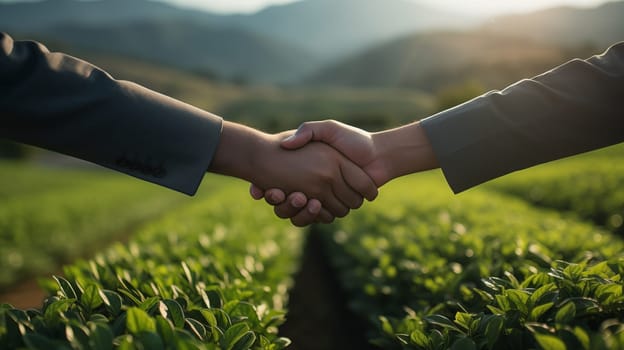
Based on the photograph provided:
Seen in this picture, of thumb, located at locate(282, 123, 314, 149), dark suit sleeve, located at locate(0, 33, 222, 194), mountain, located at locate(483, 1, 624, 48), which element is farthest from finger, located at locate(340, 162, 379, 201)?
mountain, located at locate(483, 1, 624, 48)

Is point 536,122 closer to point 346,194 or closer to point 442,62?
point 346,194

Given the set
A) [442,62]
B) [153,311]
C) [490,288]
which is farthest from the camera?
[442,62]

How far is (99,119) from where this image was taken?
2105 mm

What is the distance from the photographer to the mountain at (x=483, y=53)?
7794 centimetres

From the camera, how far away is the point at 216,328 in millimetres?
1333

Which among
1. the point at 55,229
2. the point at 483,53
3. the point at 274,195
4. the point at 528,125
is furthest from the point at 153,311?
the point at 483,53

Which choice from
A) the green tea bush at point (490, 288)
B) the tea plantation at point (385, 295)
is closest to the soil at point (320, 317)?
the tea plantation at point (385, 295)

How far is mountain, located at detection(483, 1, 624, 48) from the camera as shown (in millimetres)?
133375

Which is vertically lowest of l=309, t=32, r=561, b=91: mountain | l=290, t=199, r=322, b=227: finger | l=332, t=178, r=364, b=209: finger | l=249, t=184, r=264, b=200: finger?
l=309, t=32, r=561, b=91: mountain

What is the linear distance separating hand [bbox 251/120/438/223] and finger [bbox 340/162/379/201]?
1.5 inches

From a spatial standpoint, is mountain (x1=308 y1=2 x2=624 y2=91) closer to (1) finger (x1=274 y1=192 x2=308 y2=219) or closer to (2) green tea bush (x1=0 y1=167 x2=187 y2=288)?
(2) green tea bush (x1=0 y1=167 x2=187 y2=288)

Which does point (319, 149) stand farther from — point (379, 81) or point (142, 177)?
point (379, 81)

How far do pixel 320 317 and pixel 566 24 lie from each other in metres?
169

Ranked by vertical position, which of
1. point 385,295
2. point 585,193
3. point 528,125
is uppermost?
point 528,125
